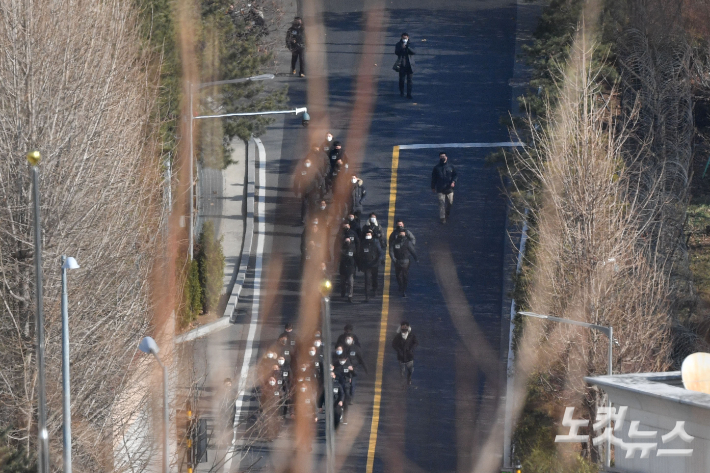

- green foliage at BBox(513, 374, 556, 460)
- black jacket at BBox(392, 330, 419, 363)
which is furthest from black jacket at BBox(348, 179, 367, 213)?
green foliage at BBox(513, 374, 556, 460)

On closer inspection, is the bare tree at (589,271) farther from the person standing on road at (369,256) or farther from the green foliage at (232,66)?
the green foliage at (232,66)

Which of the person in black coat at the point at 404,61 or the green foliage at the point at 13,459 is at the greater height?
the person in black coat at the point at 404,61

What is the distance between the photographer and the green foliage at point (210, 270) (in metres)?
30.7

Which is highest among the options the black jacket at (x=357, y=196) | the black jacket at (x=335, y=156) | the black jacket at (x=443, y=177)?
the black jacket at (x=335, y=156)

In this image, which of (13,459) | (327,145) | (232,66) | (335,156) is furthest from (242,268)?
(13,459)

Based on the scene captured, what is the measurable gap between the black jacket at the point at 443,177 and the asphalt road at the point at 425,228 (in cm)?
137

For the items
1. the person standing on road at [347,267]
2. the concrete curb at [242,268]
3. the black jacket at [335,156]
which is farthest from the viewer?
the black jacket at [335,156]

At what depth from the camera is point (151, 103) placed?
1036 inches

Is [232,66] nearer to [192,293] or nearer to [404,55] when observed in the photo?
[192,293]

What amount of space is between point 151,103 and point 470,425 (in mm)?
9205

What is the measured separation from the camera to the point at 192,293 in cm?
3009

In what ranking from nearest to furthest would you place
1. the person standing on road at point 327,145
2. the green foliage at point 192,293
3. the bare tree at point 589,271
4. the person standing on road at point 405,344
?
the bare tree at point 589,271, the person standing on road at point 405,344, the green foliage at point 192,293, the person standing on road at point 327,145

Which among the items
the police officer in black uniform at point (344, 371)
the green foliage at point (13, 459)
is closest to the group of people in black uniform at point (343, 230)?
the police officer in black uniform at point (344, 371)

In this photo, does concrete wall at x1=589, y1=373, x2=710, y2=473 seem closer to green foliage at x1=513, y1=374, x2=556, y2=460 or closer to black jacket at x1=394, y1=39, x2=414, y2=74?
green foliage at x1=513, y1=374, x2=556, y2=460
